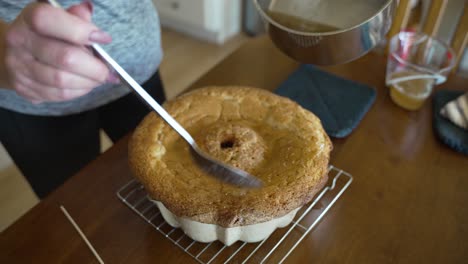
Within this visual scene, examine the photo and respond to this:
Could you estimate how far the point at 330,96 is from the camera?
34.7 inches

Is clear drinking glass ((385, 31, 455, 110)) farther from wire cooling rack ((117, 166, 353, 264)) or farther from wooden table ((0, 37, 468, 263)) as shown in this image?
wire cooling rack ((117, 166, 353, 264))

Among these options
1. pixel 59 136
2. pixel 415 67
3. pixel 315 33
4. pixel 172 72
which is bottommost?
pixel 172 72

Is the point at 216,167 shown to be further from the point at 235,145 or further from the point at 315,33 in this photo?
the point at 315,33

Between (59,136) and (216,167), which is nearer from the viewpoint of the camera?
(216,167)

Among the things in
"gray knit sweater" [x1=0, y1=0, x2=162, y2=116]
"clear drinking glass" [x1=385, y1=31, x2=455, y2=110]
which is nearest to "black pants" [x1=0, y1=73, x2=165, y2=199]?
"gray knit sweater" [x1=0, y1=0, x2=162, y2=116]

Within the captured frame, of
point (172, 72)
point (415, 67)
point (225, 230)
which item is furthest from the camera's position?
point (172, 72)

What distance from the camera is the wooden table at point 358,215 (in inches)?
23.3

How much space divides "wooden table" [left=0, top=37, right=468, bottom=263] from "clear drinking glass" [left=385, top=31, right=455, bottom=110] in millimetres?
70

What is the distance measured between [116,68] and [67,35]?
0.07 m

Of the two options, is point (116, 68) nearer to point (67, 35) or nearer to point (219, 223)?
point (67, 35)

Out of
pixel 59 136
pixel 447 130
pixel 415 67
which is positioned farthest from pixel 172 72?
pixel 447 130

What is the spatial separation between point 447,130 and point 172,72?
5.06 ft

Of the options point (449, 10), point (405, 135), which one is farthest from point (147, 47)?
point (449, 10)

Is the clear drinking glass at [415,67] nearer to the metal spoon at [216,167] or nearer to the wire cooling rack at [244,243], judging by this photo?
the wire cooling rack at [244,243]
